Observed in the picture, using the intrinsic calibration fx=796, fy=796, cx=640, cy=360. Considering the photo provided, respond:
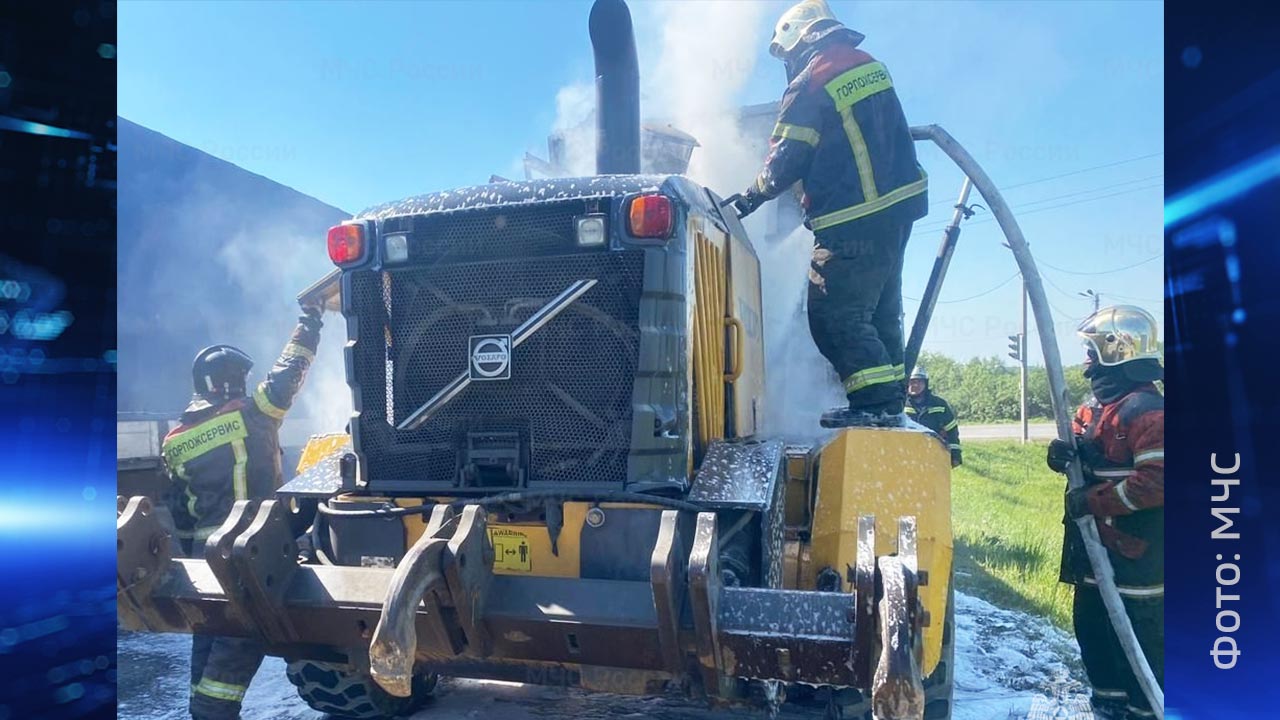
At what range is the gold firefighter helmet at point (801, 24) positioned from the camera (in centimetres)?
417

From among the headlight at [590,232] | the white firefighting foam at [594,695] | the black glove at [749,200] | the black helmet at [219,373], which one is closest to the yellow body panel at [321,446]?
the black helmet at [219,373]

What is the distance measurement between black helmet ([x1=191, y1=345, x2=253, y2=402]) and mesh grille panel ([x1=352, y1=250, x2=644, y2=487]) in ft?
7.74

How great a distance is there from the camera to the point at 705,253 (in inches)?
128

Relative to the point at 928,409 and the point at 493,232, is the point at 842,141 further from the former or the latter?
the point at 928,409

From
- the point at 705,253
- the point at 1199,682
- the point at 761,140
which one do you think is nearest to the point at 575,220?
the point at 705,253

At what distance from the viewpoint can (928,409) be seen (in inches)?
315

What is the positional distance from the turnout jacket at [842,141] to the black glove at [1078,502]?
186 cm

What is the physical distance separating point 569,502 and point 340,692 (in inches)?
71.8

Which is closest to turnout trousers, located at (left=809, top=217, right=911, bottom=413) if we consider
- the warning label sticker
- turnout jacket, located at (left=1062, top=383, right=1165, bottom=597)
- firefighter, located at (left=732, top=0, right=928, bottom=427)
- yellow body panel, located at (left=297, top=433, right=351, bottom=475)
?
firefighter, located at (left=732, top=0, right=928, bottom=427)

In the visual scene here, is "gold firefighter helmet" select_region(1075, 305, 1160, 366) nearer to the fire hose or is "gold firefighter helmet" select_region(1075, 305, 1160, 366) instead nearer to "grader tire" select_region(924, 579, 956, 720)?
the fire hose

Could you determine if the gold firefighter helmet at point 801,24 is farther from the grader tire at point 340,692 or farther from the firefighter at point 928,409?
the firefighter at point 928,409

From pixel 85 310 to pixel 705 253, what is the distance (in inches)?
83.4

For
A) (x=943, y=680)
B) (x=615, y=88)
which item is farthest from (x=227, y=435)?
(x=943, y=680)

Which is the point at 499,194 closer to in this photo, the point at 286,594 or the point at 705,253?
the point at 705,253
